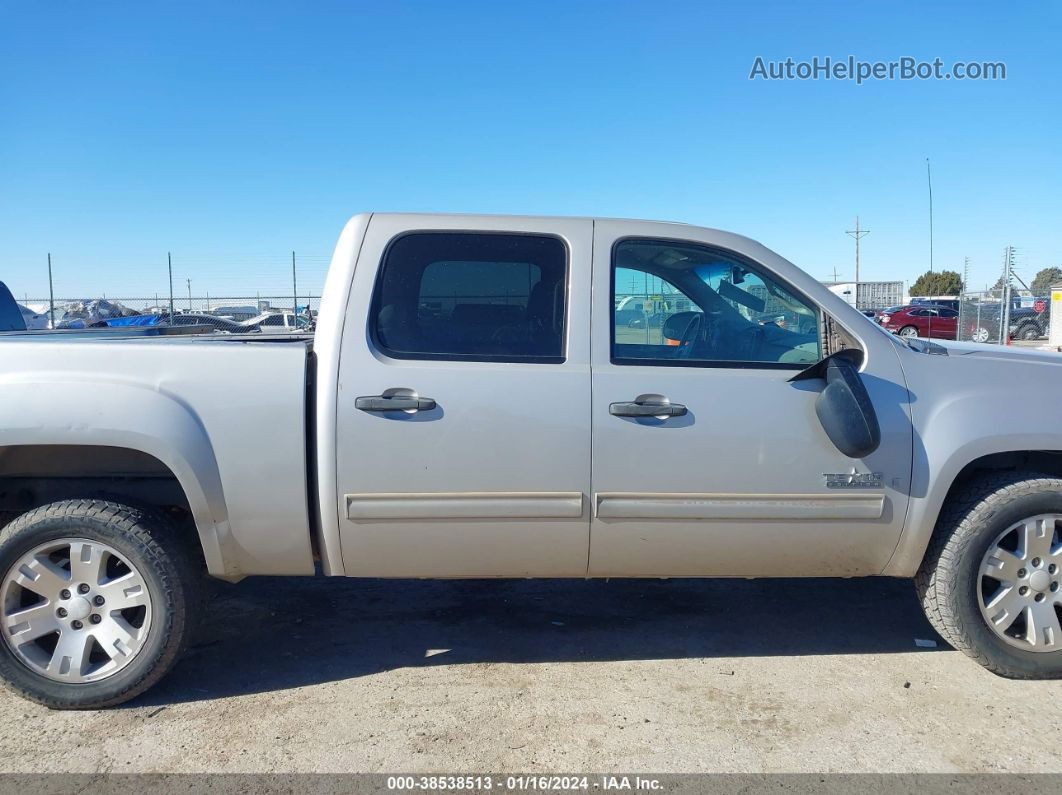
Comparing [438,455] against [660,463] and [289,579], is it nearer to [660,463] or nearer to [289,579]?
[660,463]

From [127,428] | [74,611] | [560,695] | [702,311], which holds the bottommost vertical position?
[560,695]

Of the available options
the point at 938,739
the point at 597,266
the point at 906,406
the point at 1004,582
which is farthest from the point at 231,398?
the point at 1004,582

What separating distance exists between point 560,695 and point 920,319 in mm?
30761

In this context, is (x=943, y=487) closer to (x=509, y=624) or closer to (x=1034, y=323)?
(x=509, y=624)

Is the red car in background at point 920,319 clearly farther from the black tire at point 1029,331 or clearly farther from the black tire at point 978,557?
the black tire at point 978,557

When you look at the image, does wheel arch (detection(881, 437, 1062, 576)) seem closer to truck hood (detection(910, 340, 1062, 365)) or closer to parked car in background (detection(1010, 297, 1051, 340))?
truck hood (detection(910, 340, 1062, 365))

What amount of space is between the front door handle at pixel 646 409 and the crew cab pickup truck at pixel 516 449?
0.04 ft

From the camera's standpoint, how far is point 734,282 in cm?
345

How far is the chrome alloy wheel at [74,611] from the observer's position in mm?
3117

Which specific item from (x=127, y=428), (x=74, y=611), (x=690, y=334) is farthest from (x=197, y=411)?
(x=690, y=334)

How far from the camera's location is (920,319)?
3023 centimetres

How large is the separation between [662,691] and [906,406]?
4.96 feet

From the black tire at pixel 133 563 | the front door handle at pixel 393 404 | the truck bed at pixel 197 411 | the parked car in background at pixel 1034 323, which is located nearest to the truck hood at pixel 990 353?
the front door handle at pixel 393 404

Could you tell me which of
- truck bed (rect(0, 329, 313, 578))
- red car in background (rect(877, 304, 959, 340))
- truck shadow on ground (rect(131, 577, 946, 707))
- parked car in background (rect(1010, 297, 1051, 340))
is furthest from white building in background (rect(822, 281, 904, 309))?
truck bed (rect(0, 329, 313, 578))
